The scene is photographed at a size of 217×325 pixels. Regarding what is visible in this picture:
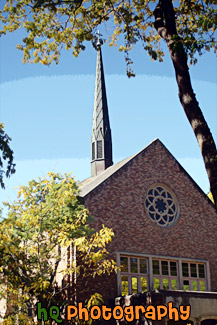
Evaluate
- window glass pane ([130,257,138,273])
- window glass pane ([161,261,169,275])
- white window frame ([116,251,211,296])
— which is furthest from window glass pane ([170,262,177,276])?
window glass pane ([130,257,138,273])

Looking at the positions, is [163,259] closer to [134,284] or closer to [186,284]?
[186,284]

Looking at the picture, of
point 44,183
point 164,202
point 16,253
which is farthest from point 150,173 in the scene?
point 16,253

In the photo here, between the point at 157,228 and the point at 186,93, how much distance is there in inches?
555

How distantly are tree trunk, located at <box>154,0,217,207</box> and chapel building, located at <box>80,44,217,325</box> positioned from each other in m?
11.2

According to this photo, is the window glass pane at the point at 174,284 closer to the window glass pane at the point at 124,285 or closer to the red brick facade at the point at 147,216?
the red brick facade at the point at 147,216

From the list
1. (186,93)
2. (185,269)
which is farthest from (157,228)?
(186,93)

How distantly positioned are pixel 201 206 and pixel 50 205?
41.1 feet

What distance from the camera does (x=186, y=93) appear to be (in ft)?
33.3

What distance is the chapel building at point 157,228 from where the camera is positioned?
21.0 meters

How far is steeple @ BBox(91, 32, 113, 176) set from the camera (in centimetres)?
3472

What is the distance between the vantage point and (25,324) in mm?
14516

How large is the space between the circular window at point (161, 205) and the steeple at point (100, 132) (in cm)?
1040

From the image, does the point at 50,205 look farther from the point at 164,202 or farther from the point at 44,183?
the point at 164,202

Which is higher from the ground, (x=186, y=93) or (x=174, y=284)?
(x=186, y=93)
